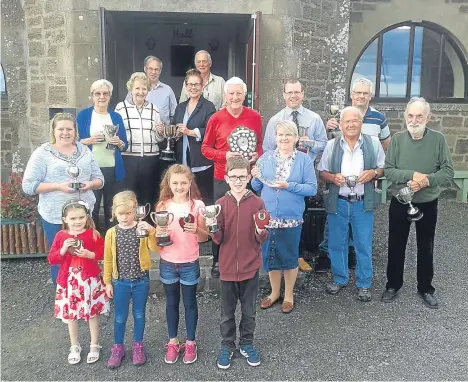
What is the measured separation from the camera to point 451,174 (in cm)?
423

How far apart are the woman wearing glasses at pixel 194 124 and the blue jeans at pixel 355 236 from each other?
4.74ft

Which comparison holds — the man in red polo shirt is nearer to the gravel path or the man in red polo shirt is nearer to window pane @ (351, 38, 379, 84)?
the gravel path

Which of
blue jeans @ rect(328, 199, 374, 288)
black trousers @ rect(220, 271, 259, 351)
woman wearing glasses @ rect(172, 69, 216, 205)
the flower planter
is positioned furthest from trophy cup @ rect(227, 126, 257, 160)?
the flower planter

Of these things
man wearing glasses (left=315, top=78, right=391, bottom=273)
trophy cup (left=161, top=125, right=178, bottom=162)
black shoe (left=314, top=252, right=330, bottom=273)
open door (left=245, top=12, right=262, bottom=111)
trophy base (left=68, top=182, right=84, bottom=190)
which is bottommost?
black shoe (left=314, top=252, right=330, bottom=273)

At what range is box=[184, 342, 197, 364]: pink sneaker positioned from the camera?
3.50m

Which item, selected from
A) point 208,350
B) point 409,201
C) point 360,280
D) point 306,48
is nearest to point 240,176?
point 208,350

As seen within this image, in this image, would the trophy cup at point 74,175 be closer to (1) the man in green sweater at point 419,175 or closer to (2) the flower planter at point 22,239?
(2) the flower planter at point 22,239

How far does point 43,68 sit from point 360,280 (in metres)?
4.74

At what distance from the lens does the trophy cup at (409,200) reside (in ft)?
13.6

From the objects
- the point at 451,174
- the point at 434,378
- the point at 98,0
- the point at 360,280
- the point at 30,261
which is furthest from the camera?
the point at 98,0

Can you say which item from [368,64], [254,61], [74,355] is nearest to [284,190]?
[74,355]

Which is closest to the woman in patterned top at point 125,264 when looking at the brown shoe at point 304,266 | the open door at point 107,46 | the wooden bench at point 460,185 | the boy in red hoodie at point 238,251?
the boy in red hoodie at point 238,251

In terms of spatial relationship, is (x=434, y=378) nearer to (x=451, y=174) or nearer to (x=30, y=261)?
(x=451, y=174)

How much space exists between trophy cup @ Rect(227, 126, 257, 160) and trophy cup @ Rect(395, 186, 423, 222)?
A: 1.35 m
